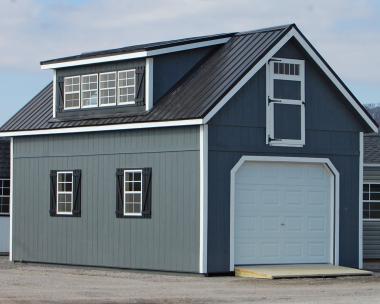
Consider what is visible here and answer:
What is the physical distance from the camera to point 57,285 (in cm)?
2405

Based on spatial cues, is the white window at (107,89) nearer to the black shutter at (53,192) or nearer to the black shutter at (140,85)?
the black shutter at (140,85)

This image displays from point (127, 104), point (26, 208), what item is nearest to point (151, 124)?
point (127, 104)

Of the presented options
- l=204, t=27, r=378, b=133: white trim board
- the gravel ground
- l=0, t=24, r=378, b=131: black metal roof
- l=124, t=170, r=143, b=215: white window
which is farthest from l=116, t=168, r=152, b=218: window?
l=204, t=27, r=378, b=133: white trim board

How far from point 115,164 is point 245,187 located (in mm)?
3660

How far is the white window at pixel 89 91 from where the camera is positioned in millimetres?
30239

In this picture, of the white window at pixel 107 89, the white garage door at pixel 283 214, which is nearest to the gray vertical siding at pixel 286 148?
the white garage door at pixel 283 214

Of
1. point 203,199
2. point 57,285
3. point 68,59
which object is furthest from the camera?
point 68,59

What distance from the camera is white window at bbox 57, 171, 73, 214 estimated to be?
3059 cm

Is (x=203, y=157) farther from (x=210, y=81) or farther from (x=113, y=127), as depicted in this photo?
(x=113, y=127)

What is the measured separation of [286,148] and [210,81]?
2621mm

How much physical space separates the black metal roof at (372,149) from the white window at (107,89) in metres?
9.46

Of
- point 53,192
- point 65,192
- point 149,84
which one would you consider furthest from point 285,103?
point 53,192

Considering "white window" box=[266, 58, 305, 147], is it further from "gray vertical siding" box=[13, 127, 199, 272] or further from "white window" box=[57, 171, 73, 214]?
"white window" box=[57, 171, 73, 214]

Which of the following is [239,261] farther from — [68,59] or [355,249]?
[68,59]
